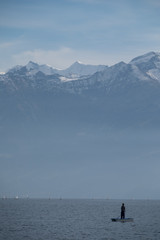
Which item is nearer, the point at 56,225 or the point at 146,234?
the point at 146,234

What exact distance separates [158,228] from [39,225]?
102ft

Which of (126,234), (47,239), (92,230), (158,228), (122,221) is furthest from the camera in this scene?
(122,221)

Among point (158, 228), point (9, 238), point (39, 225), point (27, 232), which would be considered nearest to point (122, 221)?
point (158, 228)

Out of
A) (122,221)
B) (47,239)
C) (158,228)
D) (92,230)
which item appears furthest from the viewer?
(122,221)

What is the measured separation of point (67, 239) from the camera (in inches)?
4483

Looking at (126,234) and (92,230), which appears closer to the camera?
(126,234)

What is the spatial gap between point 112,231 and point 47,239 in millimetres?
22981

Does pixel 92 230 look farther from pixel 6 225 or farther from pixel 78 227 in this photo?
pixel 6 225

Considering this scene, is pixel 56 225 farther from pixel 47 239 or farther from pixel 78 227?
pixel 47 239

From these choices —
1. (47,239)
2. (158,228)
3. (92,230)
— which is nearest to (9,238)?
(47,239)

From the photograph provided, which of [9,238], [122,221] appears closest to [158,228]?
[122,221]

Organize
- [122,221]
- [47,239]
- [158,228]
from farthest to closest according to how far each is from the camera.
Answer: [122,221], [158,228], [47,239]

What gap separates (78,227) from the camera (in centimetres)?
14150

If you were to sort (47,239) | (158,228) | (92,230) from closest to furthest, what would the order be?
(47,239) → (92,230) → (158,228)
